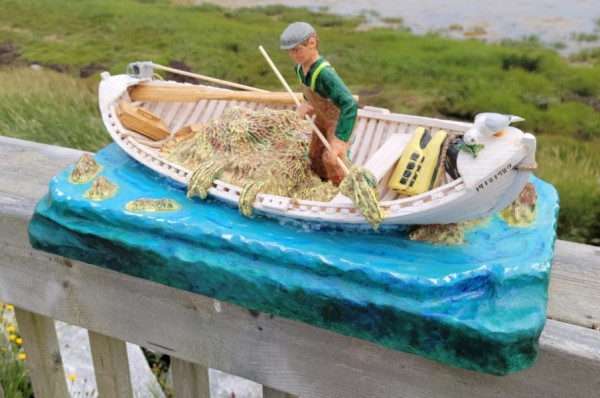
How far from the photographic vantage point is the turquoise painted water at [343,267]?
1040 mm

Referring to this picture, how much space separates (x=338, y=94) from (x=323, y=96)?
6 centimetres

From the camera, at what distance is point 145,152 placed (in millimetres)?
1456

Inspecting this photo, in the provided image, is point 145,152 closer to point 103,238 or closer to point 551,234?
point 103,238

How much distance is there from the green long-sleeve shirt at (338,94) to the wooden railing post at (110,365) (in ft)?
2.83

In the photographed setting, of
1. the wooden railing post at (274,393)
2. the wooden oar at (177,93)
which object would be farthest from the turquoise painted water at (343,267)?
the wooden oar at (177,93)

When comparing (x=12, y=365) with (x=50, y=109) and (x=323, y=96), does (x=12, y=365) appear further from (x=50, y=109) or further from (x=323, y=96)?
(x=323, y=96)

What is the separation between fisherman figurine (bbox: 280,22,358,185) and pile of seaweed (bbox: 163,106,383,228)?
0.21ft

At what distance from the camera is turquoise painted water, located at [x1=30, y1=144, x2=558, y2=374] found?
40.9 inches

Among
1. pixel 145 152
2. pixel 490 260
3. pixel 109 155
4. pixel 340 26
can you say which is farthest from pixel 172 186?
pixel 340 26

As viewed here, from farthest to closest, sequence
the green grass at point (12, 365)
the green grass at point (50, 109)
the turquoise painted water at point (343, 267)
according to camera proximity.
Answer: the green grass at point (50, 109) → the green grass at point (12, 365) → the turquoise painted water at point (343, 267)

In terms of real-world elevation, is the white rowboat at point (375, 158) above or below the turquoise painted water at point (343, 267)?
above

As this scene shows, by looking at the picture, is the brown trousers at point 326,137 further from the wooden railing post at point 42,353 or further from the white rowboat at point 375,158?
the wooden railing post at point 42,353

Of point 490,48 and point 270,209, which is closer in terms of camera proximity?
point 270,209

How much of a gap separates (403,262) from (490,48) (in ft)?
5.86
